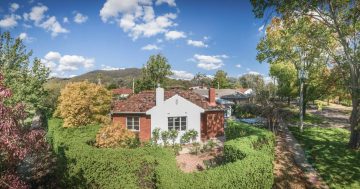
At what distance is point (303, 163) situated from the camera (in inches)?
650

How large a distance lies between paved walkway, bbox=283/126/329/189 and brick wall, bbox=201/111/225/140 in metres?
6.30

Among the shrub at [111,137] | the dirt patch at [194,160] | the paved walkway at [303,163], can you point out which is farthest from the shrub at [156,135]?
the paved walkway at [303,163]

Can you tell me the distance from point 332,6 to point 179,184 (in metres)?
15.8

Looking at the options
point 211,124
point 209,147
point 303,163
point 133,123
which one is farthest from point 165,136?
point 303,163

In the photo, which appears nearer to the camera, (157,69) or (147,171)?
(147,171)

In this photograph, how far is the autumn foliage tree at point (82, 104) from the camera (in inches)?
847

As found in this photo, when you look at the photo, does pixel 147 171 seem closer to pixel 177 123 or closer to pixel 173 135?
pixel 173 135

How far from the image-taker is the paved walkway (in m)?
13.7

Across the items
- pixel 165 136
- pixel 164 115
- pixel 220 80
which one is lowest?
pixel 165 136

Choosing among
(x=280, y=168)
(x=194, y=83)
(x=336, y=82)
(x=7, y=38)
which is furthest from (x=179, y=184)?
(x=194, y=83)

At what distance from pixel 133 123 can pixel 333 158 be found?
15987 millimetres

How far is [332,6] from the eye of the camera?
56.6 feet

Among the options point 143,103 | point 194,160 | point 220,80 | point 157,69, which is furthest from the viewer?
point 220,80

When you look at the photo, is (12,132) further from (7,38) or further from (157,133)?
(7,38)
